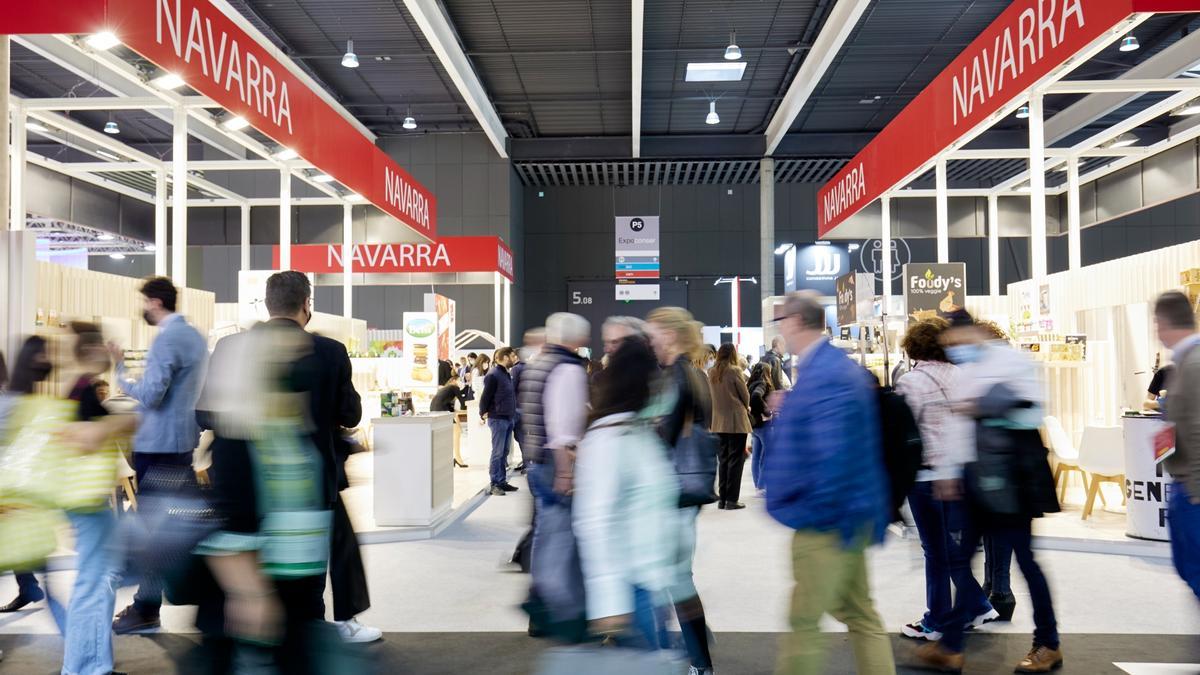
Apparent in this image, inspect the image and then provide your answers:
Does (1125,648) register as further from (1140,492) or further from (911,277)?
(911,277)

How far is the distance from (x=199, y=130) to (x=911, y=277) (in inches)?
462

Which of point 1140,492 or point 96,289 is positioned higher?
point 96,289

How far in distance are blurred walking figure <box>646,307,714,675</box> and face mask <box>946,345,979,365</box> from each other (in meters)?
1.01

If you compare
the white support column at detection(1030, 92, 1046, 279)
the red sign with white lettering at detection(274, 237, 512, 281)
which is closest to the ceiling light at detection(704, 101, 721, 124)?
the red sign with white lettering at detection(274, 237, 512, 281)

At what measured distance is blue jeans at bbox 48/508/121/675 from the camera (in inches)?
125

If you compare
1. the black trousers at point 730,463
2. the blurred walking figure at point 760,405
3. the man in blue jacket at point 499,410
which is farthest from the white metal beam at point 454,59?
the black trousers at point 730,463

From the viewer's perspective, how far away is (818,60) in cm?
1334

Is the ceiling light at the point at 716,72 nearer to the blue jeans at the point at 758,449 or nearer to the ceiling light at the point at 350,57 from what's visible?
the ceiling light at the point at 350,57

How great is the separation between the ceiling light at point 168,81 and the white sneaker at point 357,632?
3298mm

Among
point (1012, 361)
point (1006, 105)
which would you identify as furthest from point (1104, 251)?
point (1012, 361)

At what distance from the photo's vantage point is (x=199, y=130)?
15.0m

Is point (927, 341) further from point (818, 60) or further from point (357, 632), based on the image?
point (818, 60)

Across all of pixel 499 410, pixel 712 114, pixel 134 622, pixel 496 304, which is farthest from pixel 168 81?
pixel 496 304

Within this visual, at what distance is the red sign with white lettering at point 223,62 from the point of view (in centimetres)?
448
